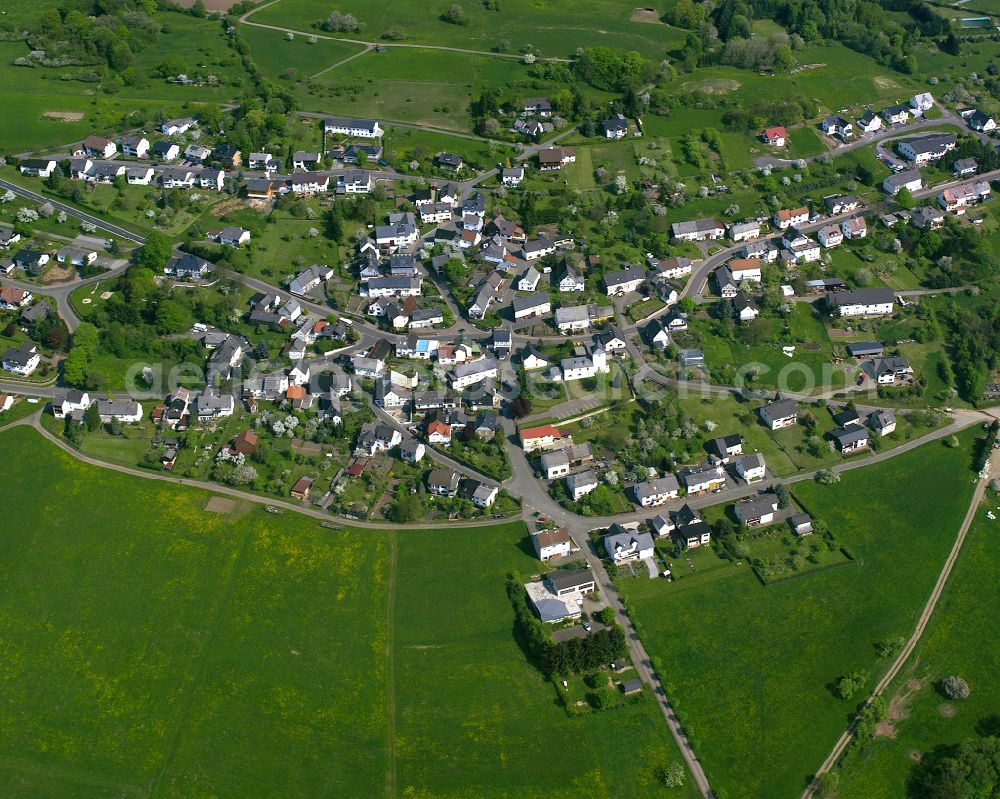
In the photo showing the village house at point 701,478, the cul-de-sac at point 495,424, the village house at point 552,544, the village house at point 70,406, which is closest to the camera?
the cul-de-sac at point 495,424

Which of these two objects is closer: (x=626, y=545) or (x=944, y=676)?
(x=944, y=676)

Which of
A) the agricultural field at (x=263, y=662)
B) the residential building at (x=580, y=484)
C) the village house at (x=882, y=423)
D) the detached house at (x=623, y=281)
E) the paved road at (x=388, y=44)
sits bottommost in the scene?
the agricultural field at (x=263, y=662)

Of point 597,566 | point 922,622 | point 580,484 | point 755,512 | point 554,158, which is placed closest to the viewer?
point 922,622

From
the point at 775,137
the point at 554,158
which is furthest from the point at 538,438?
the point at 775,137

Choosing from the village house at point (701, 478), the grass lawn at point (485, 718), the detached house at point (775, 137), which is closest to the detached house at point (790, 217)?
the detached house at point (775, 137)

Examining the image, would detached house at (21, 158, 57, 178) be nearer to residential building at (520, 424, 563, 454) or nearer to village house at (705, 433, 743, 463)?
residential building at (520, 424, 563, 454)

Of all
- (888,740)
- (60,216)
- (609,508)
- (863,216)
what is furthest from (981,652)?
(60,216)

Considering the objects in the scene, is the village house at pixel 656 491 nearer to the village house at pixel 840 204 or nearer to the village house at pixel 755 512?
the village house at pixel 755 512

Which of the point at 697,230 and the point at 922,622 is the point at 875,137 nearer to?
the point at 697,230
